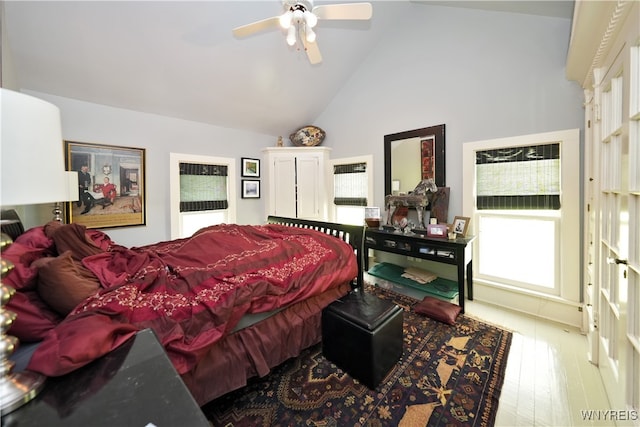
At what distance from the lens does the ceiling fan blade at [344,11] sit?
6.32 ft

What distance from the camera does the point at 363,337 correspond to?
1588 mm

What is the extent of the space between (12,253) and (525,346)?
3.35 meters

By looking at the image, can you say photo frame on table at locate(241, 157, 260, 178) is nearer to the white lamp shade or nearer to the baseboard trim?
the white lamp shade

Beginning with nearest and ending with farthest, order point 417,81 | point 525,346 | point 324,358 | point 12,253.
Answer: point 12,253 → point 324,358 → point 525,346 → point 417,81

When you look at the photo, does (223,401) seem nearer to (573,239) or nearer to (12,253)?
(12,253)

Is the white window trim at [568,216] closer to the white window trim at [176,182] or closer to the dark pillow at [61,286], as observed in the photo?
the dark pillow at [61,286]

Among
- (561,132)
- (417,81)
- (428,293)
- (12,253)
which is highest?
(417,81)

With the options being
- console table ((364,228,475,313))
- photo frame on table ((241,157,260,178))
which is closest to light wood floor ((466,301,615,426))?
console table ((364,228,475,313))

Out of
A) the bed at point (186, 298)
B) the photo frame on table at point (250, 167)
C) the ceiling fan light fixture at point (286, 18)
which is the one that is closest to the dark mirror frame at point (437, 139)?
the bed at point (186, 298)

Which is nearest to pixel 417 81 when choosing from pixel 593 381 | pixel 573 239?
pixel 573 239

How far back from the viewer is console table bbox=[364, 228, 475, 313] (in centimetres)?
252

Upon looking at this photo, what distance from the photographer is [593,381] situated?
5.32 feet

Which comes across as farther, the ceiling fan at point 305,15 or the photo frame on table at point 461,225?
the photo frame on table at point 461,225

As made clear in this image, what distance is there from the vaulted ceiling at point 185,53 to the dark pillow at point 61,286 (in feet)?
7.57
